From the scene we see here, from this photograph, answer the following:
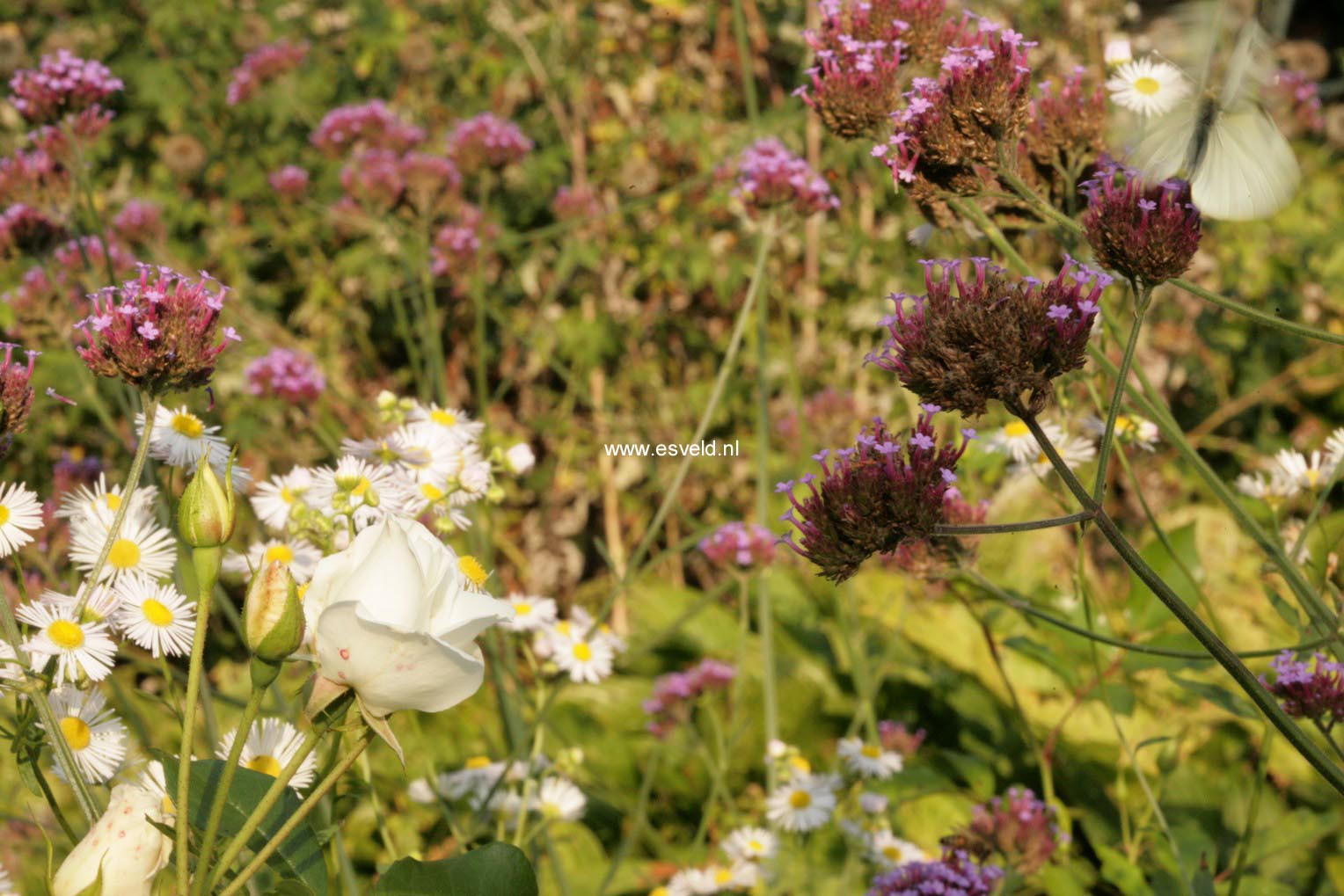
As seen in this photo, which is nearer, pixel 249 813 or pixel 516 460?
pixel 249 813

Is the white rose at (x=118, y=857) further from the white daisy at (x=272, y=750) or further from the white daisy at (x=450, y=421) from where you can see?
the white daisy at (x=450, y=421)

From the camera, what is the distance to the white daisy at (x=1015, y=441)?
1906mm

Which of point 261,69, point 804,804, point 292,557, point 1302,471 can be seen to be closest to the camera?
point 292,557

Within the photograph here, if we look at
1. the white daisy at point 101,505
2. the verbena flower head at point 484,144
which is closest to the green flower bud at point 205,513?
the white daisy at point 101,505

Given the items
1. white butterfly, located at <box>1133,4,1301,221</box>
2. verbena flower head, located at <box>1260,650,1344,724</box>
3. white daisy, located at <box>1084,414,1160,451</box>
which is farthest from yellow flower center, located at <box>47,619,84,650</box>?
white daisy, located at <box>1084,414,1160,451</box>

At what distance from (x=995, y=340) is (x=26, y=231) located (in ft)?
6.35

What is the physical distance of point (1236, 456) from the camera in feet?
14.0

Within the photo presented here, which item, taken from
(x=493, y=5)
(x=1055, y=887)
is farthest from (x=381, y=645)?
(x=493, y=5)

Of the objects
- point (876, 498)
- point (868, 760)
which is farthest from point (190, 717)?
point (868, 760)

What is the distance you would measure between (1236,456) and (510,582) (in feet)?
8.63

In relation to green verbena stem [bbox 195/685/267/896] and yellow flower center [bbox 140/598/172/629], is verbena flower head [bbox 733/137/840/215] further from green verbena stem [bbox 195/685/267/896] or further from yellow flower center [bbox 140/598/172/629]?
green verbena stem [bbox 195/685/267/896]

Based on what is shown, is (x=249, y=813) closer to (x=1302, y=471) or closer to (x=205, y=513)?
(x=205, y=513)

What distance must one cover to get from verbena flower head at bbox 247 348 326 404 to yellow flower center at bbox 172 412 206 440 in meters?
1.25

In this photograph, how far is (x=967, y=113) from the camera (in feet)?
4.20
